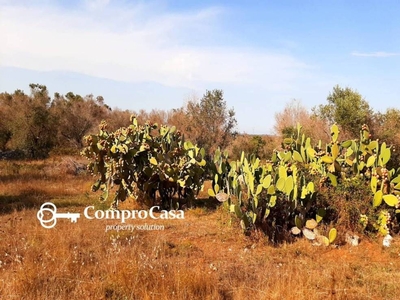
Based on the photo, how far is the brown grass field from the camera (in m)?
3.23

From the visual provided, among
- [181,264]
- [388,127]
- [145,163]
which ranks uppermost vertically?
[388,127]

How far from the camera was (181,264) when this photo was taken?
13.3 ft

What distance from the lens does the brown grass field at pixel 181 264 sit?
3.23 metres

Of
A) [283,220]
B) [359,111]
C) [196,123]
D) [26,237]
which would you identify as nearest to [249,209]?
[283,220]

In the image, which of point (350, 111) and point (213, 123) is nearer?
point (350, 111)

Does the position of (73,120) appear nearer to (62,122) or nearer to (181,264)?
(62,122)

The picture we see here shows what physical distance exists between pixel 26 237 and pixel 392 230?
5.48 m

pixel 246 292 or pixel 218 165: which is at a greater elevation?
pixel 218 165

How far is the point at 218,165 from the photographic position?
24.2ft

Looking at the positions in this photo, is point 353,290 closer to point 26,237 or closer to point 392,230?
point 392,230

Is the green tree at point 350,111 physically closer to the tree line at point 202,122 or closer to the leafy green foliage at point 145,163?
the tree line at point 202,122

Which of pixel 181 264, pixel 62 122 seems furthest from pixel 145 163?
pixel 62 122

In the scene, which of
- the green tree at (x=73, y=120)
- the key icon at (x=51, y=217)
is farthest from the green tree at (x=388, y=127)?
the green tree at (x=73, y=120)

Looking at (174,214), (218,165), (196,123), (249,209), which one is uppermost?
(196,123)
